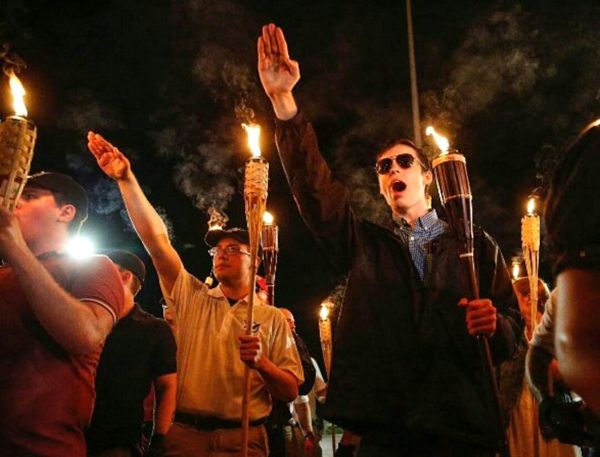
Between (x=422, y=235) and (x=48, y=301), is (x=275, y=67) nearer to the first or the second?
(x=422, y=235)

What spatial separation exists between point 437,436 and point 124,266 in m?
3.73

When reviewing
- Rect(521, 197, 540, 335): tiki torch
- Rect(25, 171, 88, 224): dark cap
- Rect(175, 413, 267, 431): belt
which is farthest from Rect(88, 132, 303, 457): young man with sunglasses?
Rect(521, 197, 540, 335): tiki torch

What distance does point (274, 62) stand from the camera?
11.0ft

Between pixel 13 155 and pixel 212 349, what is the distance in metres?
2.49

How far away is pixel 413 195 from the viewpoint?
3.67 m

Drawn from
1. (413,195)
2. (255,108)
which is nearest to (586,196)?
(413,195)

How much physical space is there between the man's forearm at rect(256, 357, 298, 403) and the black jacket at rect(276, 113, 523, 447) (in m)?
1.39

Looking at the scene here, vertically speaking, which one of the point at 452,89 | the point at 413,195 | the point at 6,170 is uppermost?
the point at 452,89

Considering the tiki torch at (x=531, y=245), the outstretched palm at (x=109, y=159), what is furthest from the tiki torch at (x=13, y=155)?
the tiki torch at (x=531, y=245)

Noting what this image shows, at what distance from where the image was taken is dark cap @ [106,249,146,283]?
548cm

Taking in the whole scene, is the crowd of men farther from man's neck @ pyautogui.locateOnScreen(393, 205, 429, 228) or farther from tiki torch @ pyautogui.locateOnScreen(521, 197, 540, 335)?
tiki torch @ pyautogui.locateOnScreen(521, 197, 540, 335)

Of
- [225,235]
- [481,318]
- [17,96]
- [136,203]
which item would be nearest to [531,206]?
[225,235]

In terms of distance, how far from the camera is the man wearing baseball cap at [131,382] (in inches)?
163

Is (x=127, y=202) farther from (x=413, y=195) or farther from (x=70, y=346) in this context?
(x=413, y=195)
